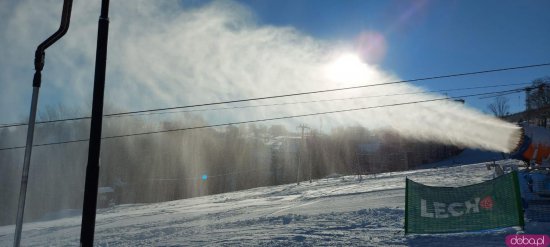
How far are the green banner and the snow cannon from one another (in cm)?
751

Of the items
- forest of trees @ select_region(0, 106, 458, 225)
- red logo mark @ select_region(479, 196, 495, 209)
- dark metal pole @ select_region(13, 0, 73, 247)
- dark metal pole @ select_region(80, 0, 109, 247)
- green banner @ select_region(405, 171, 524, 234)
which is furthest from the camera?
forest of trees @ select_region(0, 106, 458, 225)

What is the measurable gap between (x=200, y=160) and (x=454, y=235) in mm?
63595

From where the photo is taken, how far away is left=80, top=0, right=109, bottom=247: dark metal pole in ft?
19.1

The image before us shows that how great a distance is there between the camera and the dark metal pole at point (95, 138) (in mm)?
5828

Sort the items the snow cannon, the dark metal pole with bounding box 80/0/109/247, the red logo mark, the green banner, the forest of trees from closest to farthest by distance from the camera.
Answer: the dark metal pole with bounding box 80/0/109/247 → the green banner → the red logo mark → the snow cannon → the forest of trees

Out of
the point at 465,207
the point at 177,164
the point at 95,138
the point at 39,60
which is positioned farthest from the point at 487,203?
the point at 177,164

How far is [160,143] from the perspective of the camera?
229ft

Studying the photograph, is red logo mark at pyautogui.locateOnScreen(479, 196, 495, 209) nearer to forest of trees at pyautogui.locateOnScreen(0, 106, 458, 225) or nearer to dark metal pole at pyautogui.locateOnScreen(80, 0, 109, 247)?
dark metal pole at pyautogui.locateOnScreen(80, 0, 109, 247)

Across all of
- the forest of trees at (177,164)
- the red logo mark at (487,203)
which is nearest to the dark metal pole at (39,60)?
the red logo mark at (487,203)

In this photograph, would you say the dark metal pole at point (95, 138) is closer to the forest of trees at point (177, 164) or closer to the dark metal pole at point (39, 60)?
the dark metal pole at point (39, 60)

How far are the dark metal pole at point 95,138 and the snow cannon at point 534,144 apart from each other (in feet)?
49.6

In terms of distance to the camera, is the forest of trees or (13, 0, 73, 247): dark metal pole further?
the forest of trees

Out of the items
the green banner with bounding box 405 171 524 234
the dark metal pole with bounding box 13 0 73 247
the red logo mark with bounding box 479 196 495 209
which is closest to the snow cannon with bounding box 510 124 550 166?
the green banner with bounding box 405 171 524 234

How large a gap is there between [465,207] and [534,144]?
8060 millimetres
